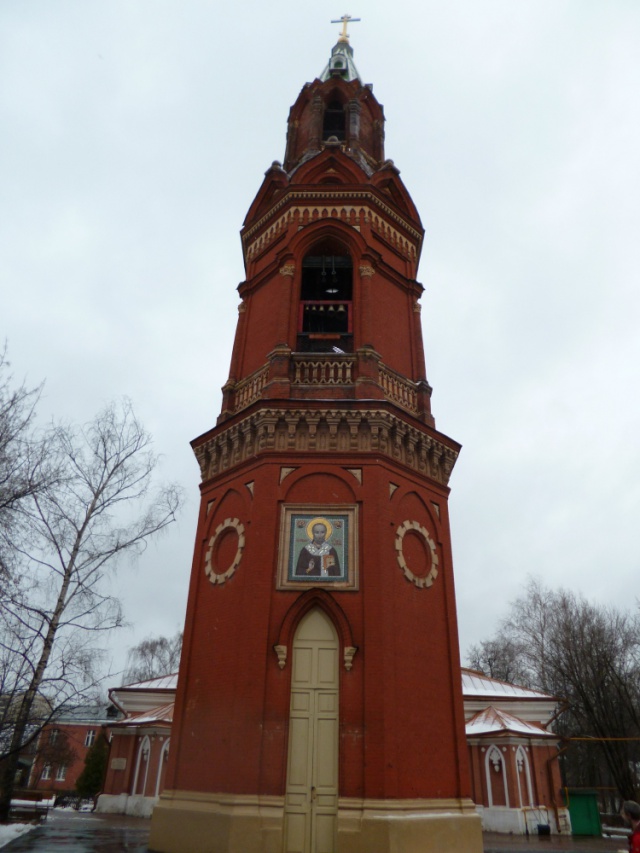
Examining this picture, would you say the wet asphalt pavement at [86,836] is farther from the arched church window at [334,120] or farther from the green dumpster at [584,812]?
the arched church window at [334,120]

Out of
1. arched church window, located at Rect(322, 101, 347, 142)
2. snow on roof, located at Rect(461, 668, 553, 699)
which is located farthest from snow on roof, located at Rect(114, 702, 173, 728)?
arched church window, located at Rect(322, 101, 347, 142)

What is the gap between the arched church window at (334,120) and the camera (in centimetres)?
2159

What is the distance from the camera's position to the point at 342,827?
10.3m

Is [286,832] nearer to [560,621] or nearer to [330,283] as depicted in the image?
[330,283]

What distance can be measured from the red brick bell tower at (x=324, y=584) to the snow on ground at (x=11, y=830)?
3.69 metres

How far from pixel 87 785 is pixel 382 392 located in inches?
1131

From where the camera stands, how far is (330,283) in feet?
58.2

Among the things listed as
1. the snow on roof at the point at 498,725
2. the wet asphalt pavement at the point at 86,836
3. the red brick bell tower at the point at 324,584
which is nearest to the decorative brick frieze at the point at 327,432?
the red brick bell tower at the point at 324,584

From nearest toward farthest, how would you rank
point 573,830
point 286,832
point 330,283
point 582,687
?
1. point 286,832
2. point 330,283
3. point 573,830
4. point 582,687

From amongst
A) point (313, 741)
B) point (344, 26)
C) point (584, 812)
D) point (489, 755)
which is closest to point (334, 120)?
point (344, 26)

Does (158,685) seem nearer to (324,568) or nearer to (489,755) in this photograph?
(489,755)

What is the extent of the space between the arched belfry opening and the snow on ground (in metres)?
12.4

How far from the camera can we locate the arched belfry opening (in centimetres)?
1576

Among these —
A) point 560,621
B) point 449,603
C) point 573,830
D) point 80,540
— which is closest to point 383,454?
point 449,603
